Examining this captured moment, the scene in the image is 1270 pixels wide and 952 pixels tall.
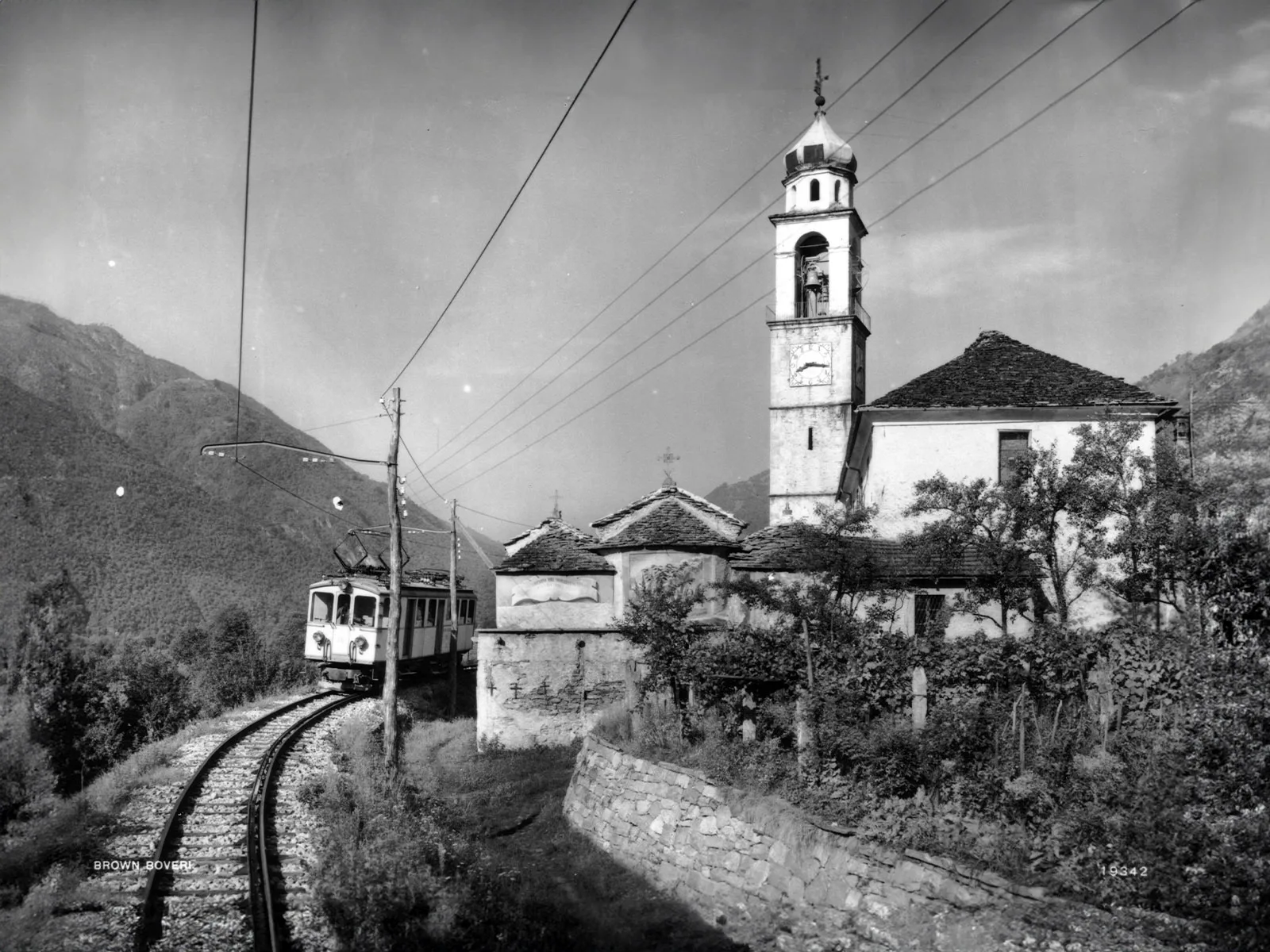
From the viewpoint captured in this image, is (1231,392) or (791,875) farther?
(1231,392)

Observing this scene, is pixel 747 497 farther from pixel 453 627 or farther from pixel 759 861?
pixel 759 861

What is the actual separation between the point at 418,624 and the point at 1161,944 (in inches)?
897

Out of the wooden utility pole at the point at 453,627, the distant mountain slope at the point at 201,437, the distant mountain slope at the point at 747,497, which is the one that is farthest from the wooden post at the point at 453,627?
the distant mountain slope at the point at 747,497

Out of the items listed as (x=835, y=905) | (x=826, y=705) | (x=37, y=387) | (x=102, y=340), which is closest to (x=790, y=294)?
(x=826, y=705)

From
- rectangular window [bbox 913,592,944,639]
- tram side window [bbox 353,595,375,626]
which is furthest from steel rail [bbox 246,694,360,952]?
rectangular window [bbox 913,592,944,639]

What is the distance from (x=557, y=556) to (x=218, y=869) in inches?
508

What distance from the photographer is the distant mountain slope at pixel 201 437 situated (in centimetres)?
6881

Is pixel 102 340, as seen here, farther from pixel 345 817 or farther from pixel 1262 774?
pixel 1262 774

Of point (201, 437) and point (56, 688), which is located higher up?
point (201, 437)

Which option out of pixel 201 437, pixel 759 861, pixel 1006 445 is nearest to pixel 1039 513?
pixel 759 861

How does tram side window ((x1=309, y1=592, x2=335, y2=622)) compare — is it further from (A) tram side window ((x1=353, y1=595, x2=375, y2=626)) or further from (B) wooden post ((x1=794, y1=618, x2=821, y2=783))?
(B) wooden post ((x1=794, y1=618, x2=821, y2=783))

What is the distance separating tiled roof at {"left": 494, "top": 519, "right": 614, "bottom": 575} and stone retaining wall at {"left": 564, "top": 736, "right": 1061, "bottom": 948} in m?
7.72

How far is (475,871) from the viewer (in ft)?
40.2

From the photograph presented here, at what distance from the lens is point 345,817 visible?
13.6 meters
